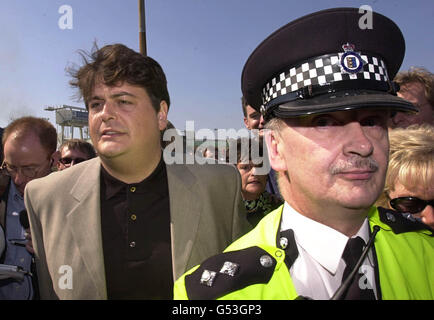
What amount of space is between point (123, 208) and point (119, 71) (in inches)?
38.2

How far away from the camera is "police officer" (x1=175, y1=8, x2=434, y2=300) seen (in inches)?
44.0

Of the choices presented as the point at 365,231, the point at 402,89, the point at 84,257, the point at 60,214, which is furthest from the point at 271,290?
the point at 402,89

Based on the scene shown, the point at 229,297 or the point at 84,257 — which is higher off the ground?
the point at 229,297

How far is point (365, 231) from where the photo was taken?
134 cm

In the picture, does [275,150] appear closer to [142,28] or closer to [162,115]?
[162,115]

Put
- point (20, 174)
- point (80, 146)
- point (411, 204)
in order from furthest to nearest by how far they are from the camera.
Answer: point (80, 146), point (20, 174), point (411, 204)

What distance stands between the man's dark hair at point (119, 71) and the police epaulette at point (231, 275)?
1.45 m

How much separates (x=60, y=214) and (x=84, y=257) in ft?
1.19

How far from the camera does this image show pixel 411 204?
6.25ft

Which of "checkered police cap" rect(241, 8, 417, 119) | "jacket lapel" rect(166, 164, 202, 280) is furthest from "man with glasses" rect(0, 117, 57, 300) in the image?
"checkered police cap" rect(241, 8, 417, 119)

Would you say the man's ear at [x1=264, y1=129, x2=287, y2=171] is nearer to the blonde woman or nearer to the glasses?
the blonde woman

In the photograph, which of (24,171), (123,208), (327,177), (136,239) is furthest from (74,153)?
(327,177)

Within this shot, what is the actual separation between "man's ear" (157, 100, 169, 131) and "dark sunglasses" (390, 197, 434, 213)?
1775mm
